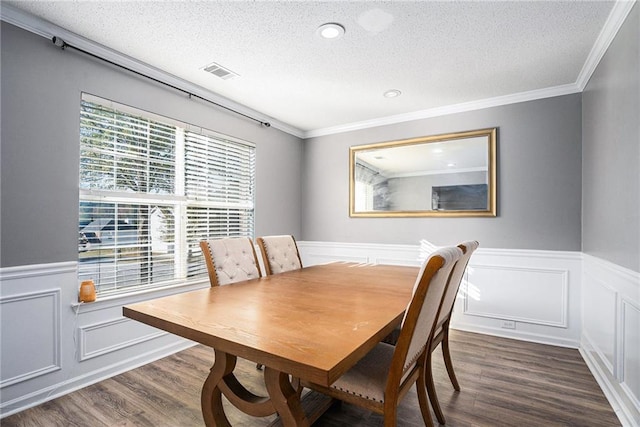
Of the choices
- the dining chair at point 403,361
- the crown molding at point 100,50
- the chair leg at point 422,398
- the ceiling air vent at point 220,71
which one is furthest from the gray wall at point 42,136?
the chair leg at point 422,398

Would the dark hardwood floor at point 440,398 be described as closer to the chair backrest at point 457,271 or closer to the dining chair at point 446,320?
the dining chair at point 446,320

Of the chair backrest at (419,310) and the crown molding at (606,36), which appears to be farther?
the crown molding at (606,36)

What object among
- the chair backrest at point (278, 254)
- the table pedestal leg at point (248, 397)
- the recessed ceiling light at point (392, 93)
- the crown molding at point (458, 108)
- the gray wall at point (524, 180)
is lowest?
the table pedestal leg at point (248, 397)

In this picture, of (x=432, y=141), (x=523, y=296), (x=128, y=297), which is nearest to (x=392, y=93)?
(x=432, y=141)

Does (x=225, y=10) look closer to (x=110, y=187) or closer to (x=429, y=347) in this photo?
(x=110, y=187)

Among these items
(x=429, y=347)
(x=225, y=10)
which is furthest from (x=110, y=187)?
(x=429, y=347)

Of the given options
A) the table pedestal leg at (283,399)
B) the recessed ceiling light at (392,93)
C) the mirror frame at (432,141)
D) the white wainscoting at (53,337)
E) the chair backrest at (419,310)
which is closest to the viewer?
the chair backrest at (419,310)

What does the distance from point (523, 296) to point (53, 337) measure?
4.04 metres

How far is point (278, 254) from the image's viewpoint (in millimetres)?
2654

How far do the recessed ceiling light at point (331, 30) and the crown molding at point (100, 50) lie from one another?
1.53 m

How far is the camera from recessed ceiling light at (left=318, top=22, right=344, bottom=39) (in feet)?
6.82

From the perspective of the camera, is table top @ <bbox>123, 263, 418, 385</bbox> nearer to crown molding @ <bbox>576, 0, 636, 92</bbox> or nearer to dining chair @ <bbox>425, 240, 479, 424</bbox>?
dining chair @ <bbox>425, 240, 479, 424</bbox>

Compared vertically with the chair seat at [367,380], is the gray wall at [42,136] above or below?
above

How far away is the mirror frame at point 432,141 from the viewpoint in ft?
10.9
